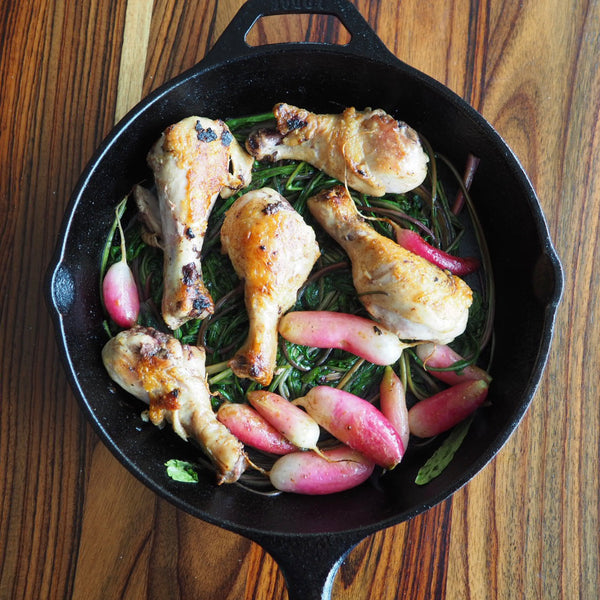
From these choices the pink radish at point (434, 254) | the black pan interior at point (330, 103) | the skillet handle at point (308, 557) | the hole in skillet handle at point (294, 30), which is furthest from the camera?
the hole in skillet handle at point (294, 30)

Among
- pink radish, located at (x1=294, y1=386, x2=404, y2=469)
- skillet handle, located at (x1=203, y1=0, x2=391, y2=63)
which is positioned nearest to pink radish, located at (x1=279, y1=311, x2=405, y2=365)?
pink radish, located at (x1=294, y1=386, x2=404, y2=469)

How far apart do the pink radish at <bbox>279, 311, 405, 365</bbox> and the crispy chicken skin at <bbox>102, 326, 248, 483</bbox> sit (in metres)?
0.35

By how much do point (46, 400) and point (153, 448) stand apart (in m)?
0.44

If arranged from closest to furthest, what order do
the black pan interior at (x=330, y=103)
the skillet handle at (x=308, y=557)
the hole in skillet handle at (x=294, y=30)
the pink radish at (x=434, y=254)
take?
the skillet handle at (x=308, y=557), the black pan interior at (x=330, y=103), the pink radish at (x=434, y=254), the hole in skillet handle at (x=294, y=30)

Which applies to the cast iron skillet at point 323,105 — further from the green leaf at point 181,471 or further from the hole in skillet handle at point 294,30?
the hole in skillet handle at point 294,30

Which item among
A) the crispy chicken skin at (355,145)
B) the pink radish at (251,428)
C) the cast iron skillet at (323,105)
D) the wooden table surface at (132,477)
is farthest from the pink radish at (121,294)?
the crispy chicken skin at (355,145)

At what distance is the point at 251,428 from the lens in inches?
79.0

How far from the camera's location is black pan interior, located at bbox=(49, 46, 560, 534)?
73.6 inches

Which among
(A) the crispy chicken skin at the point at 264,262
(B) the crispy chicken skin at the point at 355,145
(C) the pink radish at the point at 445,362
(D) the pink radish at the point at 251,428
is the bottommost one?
(D) the pink radish at the point at 251,428

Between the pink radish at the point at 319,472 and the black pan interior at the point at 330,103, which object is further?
the pink radish at the point at 319,472

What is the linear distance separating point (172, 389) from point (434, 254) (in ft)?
3.17

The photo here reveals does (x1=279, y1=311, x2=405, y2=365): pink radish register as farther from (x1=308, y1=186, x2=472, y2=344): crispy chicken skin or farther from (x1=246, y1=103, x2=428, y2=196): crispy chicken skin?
(x1=246, y1=103, x2=428, y2=196): crispy chicken skin

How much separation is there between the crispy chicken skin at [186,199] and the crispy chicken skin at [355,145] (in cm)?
17

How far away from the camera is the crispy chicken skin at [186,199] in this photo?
1.99m
